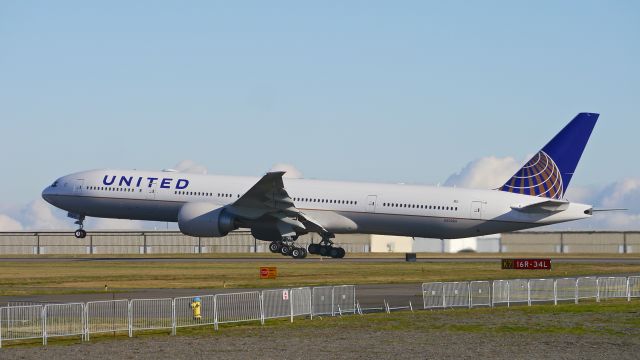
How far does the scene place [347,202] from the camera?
70.6m

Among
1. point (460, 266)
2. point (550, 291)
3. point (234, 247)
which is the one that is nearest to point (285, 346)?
point (550, 291)

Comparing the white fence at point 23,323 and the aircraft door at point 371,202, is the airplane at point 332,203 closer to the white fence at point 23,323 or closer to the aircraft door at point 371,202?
the aircraft door at point 371,202

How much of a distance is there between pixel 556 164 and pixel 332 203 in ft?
49.9

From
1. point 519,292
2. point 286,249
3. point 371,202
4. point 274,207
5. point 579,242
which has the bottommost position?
point 519,292

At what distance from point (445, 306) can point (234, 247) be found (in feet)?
271

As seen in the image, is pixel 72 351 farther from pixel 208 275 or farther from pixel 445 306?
pixel 208 275

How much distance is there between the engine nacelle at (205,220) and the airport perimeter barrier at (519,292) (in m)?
32.0

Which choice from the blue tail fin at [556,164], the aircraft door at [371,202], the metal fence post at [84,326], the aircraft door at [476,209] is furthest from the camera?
the blue tail fin at [556,164]

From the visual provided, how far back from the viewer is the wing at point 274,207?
6706 cm

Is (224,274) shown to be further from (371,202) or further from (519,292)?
(519,292)

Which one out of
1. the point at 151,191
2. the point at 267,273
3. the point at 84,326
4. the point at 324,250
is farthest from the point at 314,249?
the point at 84,326

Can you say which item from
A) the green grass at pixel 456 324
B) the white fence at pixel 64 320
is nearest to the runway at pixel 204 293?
the green grass at pixel 456 324

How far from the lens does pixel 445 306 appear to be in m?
36.3

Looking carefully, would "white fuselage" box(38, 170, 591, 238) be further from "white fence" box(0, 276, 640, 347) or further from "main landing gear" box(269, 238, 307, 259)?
"white fence" box(0, 276, 640, 347)
